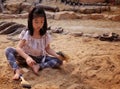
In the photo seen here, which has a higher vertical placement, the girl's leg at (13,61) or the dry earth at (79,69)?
the girl's leg at (13,61)

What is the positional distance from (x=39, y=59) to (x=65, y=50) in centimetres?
94

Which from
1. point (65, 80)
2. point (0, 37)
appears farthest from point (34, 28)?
→ point (0, 37)

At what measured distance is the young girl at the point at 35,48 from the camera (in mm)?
3148

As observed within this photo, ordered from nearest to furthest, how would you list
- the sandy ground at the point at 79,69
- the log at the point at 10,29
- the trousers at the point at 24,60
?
the sandy ground at the point at 79,69, the trousers at the point at 24,60, the log at the point at 10,29

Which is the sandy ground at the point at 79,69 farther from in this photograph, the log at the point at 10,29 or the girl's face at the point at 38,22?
the girl's face at the point at 38,22

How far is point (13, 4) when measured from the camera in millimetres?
7828

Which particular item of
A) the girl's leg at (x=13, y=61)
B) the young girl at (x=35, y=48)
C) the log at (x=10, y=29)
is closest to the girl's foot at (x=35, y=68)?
the young girl at (x=35, y=48)

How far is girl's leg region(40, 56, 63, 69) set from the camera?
3300 mm

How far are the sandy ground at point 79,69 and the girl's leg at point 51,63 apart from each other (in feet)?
0.22

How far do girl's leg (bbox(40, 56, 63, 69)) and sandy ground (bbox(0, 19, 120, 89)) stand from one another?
67 millimetres

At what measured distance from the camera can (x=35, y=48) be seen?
3.35m

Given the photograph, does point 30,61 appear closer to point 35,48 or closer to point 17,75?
point 17,75

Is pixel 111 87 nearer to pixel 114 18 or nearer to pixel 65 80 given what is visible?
pixel 65 80

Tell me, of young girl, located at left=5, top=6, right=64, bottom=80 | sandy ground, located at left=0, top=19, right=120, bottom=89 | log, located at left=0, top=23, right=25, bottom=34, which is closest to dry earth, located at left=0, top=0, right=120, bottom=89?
sandy ground, located at left=0, top=19, right=120, bottom=89
